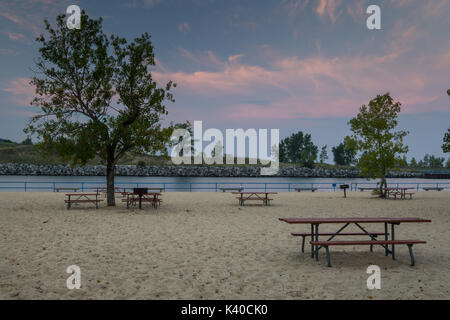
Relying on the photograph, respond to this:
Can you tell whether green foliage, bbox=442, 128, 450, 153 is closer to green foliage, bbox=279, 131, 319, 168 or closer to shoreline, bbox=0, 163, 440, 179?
shoreline, bbox=0, 163, 440, 179

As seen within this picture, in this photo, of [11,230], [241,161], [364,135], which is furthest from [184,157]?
[11,230]

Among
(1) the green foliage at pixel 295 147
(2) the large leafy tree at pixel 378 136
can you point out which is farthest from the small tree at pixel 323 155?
(2) the large leafy tree at pixel 378 136

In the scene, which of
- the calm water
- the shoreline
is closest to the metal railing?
the calm water

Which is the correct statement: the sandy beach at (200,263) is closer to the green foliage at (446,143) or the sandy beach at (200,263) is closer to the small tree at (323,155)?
the green foliage at (446,143)

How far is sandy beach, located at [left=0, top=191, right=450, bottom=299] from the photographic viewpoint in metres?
5.40

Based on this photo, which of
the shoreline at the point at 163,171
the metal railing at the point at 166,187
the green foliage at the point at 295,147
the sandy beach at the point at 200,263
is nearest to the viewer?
the sandy beach at the point at 200,263

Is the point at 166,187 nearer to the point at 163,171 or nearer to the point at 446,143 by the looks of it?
the point at 446,143

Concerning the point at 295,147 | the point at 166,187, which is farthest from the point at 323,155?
the point at 166,187

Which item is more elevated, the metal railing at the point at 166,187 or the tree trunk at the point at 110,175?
the tree trunk at the point at 110,175

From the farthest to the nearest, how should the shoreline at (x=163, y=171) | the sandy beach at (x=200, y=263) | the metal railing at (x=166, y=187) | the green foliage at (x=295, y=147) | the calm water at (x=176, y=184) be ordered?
the green foliage at (x=295, y=147), the shoreline at (x=163, y=171), the calm water at (x=176, y=184), the metal railing at (x=166, y=187), the sandy beach at (x=200, y=263)

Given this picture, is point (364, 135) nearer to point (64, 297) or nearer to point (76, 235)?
point (76, 235)

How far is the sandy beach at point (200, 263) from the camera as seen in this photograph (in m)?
5.40

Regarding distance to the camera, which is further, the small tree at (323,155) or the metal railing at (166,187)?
the small tree at (323,155)

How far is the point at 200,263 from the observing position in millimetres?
7039
